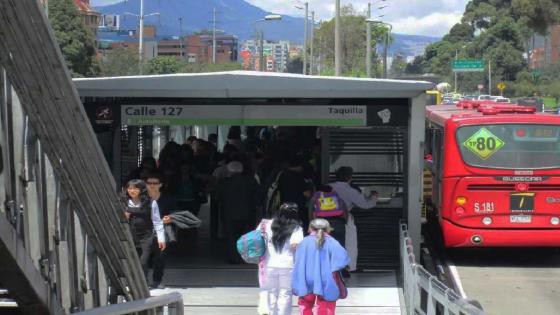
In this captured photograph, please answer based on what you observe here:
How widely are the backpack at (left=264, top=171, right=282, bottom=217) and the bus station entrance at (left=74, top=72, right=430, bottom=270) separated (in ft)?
2.11

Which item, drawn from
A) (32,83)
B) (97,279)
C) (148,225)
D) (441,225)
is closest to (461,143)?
(441,225)

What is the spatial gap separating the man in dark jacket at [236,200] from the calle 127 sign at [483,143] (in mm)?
3716

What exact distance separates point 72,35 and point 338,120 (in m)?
46.8

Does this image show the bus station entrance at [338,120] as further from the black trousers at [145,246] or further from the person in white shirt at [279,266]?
the person in white shirt at [279,266]

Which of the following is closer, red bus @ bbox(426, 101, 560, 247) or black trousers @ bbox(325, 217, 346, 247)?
black trousers @ bbox(325, 217, 346, 247)

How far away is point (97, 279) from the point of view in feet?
22.6

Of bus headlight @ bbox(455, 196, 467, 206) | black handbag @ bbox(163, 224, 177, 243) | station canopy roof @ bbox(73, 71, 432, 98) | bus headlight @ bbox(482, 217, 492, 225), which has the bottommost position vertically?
bus headlight @ bbox(482, 217, 492, 225)

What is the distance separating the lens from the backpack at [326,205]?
11.3 m

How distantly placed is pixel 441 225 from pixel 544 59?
434ft

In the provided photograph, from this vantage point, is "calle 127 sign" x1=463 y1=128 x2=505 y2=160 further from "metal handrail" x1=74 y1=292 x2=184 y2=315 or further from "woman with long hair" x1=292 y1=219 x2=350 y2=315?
"metal handrail" x1=74 y1=292 x2=184 y2=315

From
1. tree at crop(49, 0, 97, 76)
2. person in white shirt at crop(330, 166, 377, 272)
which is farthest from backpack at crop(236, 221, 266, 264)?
tree at crop(49, 0, 97, 76)

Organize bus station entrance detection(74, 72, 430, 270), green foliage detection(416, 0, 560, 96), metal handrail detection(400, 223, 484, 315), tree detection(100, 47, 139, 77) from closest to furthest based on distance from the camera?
metal handrail detection(400, 223, 484, 315) < bus station entrance detection(74, 72, 430, 270) < tree detection(100, 47, 139, 77) < green foliage detection(416, 0, 560, 96)

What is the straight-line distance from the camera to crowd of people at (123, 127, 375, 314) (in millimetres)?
9141

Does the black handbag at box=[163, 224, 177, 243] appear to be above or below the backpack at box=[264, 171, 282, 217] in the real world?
below
